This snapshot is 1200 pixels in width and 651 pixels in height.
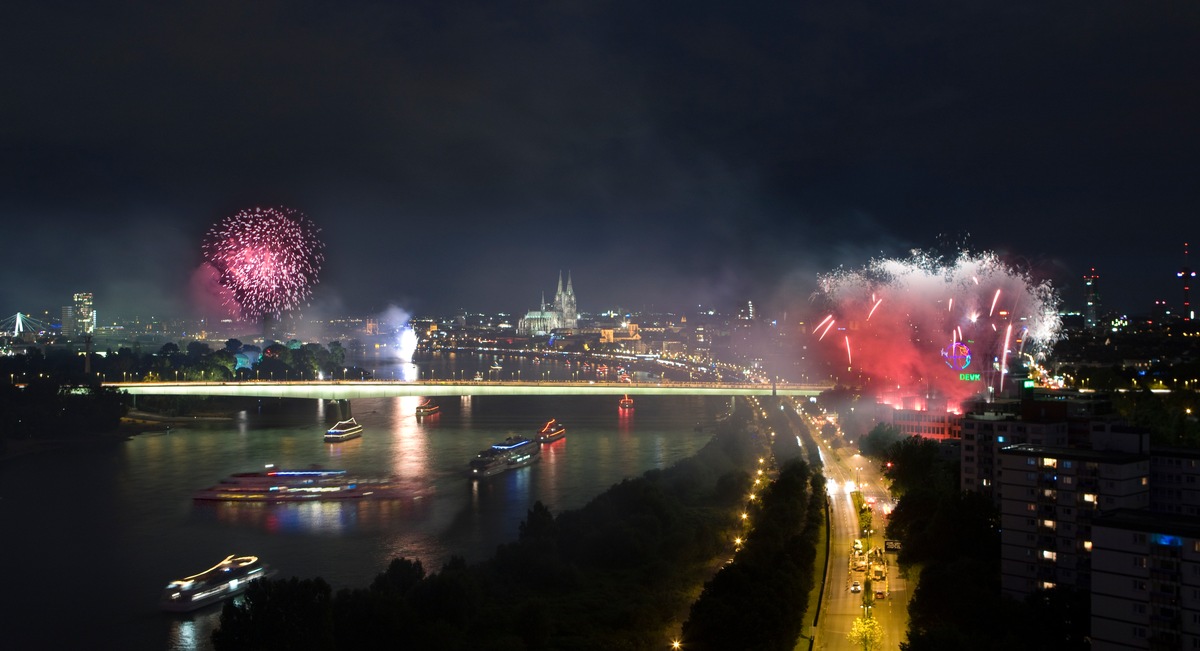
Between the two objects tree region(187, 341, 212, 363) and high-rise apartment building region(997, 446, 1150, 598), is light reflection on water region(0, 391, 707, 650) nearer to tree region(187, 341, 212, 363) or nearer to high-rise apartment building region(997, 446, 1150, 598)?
high-rise apartment building region(997, 446, 1150, 598)

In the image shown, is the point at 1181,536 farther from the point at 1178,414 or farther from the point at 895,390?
the point at 895,390

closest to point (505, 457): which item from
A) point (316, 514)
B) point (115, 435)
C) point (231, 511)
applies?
point (316, 514)

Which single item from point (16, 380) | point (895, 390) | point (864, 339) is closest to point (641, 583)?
point (895, 390)

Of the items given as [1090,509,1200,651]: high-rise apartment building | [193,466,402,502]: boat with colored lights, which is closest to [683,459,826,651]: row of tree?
[1090,509,1200,651]: high-rise apartment building

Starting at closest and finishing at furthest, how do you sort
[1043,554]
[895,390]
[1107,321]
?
[1043,554], [895,390], [1107,321]

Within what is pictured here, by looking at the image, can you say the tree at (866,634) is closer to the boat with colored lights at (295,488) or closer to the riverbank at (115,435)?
the boat with colored lights at (295,488)

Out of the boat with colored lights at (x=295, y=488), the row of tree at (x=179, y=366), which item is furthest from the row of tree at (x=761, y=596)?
the row of tree at (x=179, y=366)
